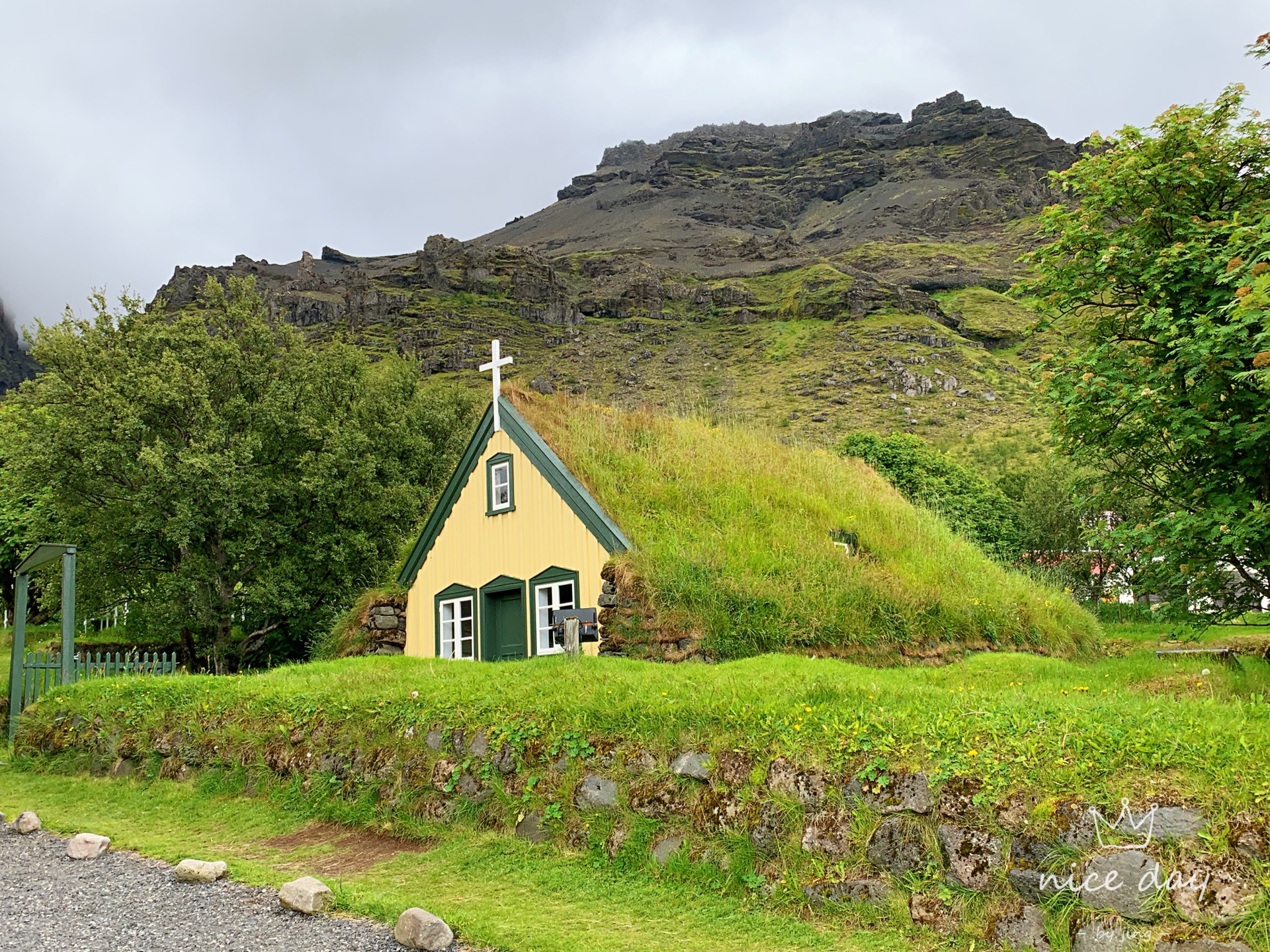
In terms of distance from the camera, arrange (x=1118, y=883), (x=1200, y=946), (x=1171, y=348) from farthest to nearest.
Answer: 1. (x=1171, y=348)
2. (x=1118, y=883)
3. (x=1200, y=946)

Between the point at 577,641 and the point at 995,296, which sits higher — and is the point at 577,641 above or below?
below

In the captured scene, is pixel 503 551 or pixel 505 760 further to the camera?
pixel 503 551

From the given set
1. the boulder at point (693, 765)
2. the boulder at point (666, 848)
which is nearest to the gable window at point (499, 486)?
the boulder at point (693, 765)

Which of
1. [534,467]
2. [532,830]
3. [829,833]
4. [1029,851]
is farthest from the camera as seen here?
[534,467]

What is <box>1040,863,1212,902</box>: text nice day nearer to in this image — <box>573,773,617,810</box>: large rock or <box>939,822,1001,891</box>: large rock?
<box>939,822,1001,891</box>: large rock

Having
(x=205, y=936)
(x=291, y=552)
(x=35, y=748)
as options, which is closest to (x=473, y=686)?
(x=205, y=936)

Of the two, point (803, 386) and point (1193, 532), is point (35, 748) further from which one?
point (803, 386)

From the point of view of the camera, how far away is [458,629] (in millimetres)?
19438

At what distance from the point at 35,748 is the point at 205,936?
10409mm

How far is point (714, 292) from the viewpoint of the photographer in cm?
16362

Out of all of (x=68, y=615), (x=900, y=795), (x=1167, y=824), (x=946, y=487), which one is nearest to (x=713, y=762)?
(x=900, y=795)

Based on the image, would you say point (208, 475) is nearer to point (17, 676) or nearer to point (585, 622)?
point (17, 676)

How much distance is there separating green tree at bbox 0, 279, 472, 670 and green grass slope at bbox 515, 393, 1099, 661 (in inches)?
424

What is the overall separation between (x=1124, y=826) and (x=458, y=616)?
15.4 meters
